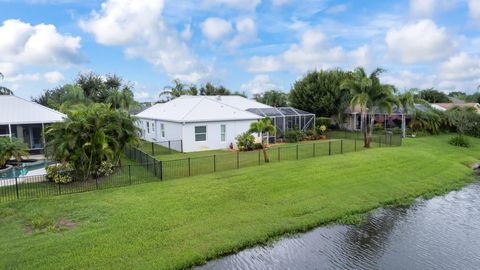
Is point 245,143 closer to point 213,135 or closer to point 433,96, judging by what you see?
point 213,135

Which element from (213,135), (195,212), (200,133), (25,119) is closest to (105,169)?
A: (195,212)

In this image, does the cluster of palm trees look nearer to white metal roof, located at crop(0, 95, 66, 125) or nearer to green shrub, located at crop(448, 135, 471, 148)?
white metal roof, located at crop(0, 95, 66, 125)

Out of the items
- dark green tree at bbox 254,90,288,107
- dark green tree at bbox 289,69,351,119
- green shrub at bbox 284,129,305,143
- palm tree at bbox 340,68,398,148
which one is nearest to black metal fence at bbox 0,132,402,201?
palm tree at bbox 340,68,398,148

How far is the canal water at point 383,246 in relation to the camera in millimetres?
8108

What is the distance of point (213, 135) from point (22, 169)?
38.9ft

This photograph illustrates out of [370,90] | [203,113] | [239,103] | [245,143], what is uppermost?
[370,90]

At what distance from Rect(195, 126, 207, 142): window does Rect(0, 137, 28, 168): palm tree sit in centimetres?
1032

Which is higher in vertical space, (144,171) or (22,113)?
(22,113)

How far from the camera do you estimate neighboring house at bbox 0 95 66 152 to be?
1994 centimetres

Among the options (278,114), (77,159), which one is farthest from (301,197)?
(278,114)

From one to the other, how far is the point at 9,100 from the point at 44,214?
16.2 m

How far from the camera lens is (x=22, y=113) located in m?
20.8

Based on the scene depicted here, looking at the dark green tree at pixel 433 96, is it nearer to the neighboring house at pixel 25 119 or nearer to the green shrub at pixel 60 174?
the neighboring house at pixel 25 119

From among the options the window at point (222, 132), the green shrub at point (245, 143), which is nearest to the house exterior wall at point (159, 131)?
the window at point (222, 132)
